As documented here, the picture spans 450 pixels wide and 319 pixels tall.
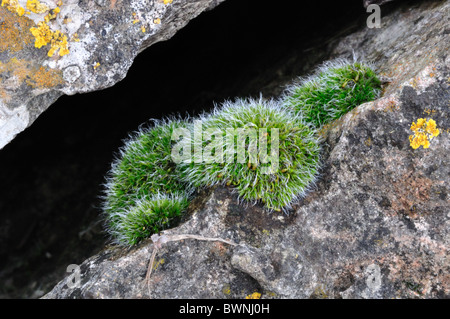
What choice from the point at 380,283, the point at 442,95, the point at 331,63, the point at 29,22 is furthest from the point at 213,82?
the point at 380,283

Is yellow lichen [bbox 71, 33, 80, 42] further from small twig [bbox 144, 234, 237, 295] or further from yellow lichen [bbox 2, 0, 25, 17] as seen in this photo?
small twig [bbox 144, 234, 237, 295]

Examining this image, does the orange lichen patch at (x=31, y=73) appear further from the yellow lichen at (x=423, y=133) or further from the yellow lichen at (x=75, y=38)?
the yellow lichen at (x=423, y=133)

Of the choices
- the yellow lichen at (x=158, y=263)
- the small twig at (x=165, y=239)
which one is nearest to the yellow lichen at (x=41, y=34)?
the small twig at (x=165, y=239)

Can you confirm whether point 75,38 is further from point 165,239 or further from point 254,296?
point 254,296

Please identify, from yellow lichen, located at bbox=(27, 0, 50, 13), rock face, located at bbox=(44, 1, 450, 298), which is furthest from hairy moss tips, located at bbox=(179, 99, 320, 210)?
yellow lichen, located at bbox=(27, 0, 50, 13)

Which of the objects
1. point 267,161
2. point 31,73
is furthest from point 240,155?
point 31,73
